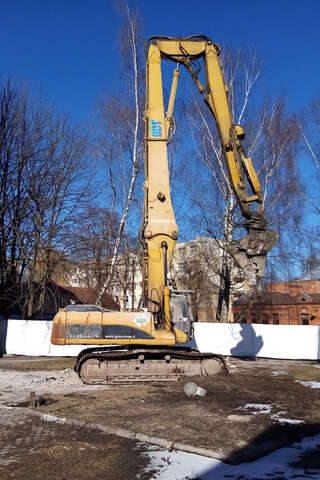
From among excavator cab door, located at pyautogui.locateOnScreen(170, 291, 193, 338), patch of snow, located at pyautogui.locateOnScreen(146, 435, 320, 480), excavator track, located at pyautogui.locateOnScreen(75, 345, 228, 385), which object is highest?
excavator cab door, located at pyautogui.locateOnScreen(170, 291, 193, 338)

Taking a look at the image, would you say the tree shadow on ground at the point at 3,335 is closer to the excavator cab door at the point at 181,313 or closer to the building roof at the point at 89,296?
the excavator cab door at the point at 181,313

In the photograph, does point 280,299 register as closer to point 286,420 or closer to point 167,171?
point 167,171

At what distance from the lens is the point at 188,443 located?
6.10 meters

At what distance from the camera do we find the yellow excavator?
35.0ft

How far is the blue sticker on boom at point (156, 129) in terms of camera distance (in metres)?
11.8

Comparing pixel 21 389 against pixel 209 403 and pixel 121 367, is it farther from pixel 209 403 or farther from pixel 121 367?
pixel 209 403

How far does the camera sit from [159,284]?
36.3 ft

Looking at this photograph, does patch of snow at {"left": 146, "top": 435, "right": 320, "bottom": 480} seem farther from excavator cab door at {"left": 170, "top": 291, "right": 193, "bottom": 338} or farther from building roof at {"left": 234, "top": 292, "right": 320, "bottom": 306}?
building roof at {"left": 234, "top": 292, "right": 320, "bottom": 306}

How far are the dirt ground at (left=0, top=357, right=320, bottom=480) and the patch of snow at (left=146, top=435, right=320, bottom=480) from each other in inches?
6.9

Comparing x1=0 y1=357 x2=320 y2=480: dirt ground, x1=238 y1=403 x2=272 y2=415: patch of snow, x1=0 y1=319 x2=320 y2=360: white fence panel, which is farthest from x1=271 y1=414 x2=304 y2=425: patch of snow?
x1=0 y1=319 x2=320 y2=360: white fence panel

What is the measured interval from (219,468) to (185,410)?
319cm

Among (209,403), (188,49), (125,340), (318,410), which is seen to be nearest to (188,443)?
(209,403)

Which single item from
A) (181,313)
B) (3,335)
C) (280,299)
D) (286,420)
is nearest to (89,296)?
(280,299)

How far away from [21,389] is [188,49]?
9965mm
